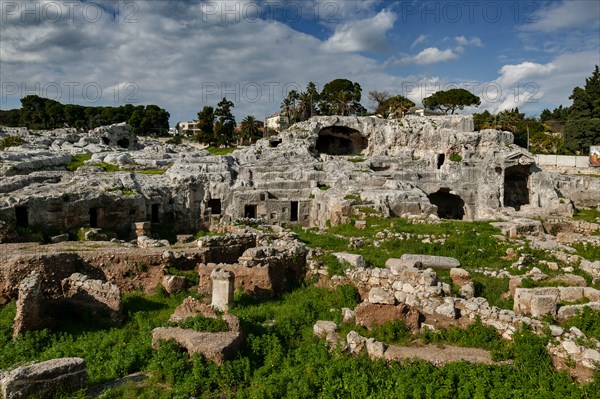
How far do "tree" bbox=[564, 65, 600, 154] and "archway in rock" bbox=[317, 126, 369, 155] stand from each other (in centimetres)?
2729

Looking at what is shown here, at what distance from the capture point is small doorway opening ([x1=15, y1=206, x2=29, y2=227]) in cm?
1755

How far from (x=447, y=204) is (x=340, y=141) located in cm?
1349

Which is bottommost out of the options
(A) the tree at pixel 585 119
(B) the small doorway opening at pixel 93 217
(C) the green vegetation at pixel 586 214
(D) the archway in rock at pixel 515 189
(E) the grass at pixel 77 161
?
(C) the green vegetation at pixel 586 214

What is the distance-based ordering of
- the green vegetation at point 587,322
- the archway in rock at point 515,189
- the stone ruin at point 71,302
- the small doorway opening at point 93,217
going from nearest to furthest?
the green vegetation at point 587,322
the stone ruin at point 71,302
the small doorway opening at point 93,217
the archway in rock at point 515,189

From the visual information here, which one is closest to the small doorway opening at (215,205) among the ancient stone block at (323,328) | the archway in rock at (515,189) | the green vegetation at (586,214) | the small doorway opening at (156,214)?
the small doorway opening at (156,214)

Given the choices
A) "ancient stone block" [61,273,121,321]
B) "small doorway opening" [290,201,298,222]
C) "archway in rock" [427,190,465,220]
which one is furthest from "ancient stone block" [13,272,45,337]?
"archway in rock" [427,190,465,220]

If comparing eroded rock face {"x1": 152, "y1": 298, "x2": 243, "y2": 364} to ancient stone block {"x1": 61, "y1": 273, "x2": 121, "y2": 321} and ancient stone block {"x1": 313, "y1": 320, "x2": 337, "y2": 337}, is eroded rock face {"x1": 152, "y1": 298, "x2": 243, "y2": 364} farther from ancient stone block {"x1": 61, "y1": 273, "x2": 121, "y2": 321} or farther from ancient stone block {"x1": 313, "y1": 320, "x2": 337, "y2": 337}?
ancient stone block {"x1": 61, "y1": 273, "x2": 121, "y2": 321}

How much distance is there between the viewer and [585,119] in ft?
162

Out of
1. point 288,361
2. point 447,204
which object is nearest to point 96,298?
point 288,361

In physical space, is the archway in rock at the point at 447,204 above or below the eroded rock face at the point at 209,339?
above

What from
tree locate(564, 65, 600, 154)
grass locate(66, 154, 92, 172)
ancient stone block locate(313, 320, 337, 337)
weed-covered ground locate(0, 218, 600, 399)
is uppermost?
tree locate(564, 65, 600, 154)

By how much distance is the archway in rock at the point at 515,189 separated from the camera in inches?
1217

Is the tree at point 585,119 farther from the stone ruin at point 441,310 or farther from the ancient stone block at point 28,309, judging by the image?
the ancient stone block at point 28,309

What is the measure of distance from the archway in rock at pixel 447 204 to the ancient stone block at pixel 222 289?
899 inches
